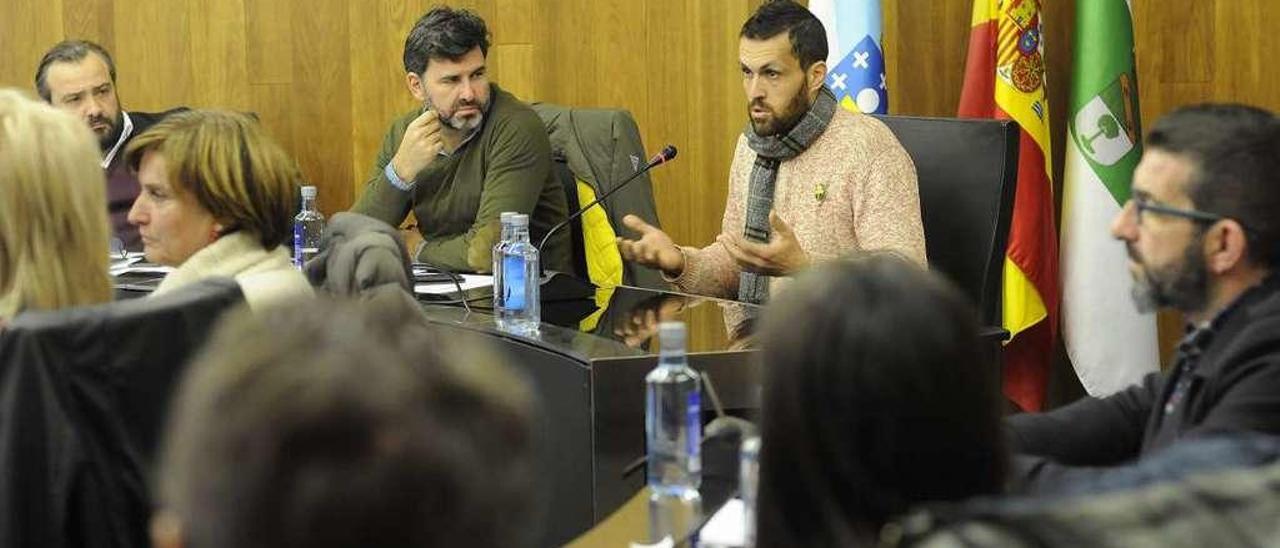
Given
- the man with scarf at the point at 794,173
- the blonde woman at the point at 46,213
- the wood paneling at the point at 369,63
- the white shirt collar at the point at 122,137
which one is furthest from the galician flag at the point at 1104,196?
the blonde woman at the point at 46,213

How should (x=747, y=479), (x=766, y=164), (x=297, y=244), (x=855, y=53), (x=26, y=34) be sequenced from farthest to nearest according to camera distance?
(x=26, y=34) → (x=855, y=53) → (x=297, y=244) → (x=766, y=164) → (x=747, y=479)

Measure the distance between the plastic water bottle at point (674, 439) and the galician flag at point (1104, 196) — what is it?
278cm

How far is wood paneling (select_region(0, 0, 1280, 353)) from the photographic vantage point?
Answer: 573 centimetres

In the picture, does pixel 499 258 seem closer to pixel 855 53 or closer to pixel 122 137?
pixel 855 53

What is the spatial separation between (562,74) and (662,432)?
11.6 ft

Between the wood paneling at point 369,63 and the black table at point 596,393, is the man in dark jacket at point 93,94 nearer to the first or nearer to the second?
the wood paneling at point 369,63

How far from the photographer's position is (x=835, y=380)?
1369mm

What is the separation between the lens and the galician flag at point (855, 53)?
5.03 m

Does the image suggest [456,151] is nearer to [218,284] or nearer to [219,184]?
[219,184]

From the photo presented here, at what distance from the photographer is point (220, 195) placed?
2834mm

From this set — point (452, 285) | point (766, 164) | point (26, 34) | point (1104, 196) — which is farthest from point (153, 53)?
point (1104, 196)

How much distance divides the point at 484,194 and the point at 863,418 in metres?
3.40

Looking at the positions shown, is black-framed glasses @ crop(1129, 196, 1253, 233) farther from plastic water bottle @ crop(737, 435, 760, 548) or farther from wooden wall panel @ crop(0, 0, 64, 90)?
wooden wall panel @ crop(0, 0, 64, 90)

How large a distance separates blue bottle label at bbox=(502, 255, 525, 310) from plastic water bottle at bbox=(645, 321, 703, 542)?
1.12 meters
